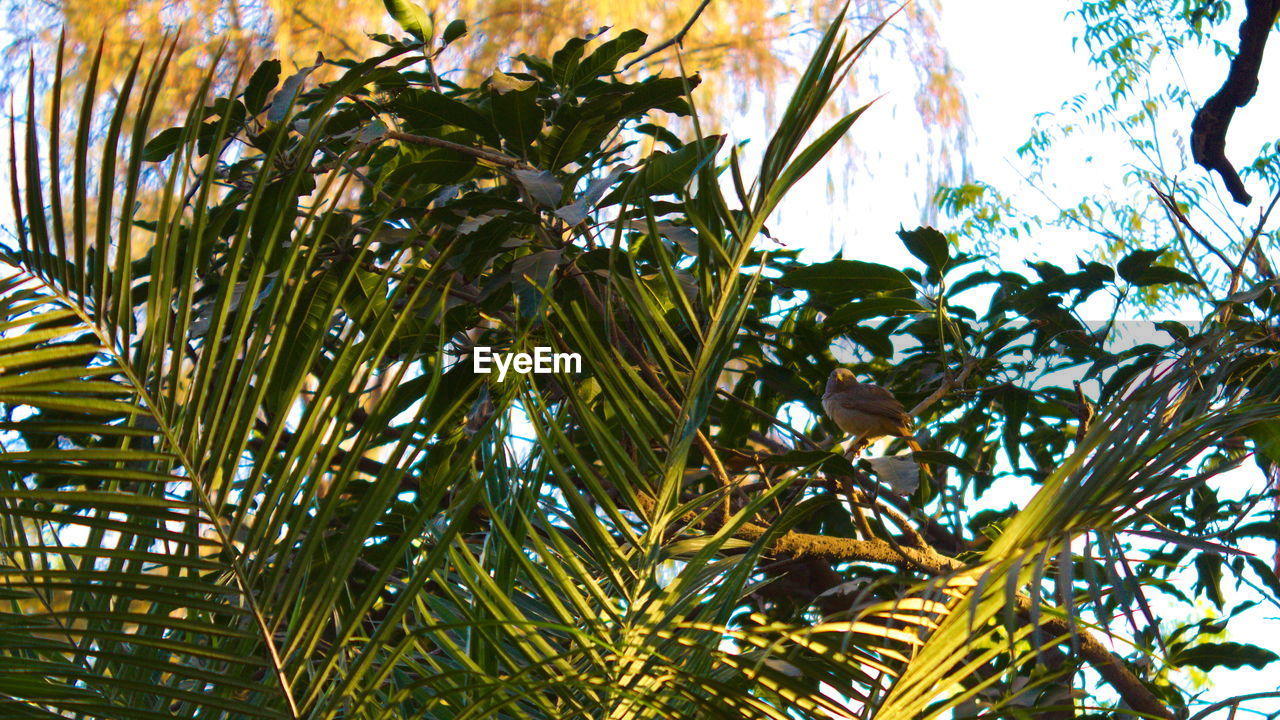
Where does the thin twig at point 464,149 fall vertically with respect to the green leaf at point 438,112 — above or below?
below

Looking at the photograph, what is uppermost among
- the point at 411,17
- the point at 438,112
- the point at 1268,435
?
the point at 411,17

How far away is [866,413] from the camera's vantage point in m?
1.30

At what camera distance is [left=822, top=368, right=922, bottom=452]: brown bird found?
130 centimetres

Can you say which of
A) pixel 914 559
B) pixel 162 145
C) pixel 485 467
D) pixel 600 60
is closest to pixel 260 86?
pixel 162 145

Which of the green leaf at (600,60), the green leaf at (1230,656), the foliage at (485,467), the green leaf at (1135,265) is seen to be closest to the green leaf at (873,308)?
the foliage at (485,467)

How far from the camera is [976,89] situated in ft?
20.2

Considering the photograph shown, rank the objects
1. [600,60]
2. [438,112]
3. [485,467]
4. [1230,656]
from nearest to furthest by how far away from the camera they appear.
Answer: [485,467], [438,112], [600,60], [1230,656]

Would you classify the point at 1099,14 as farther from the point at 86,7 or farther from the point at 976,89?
the point at 86,7

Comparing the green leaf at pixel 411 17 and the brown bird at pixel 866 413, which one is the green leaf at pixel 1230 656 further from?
the green leaf at pixel 411 17

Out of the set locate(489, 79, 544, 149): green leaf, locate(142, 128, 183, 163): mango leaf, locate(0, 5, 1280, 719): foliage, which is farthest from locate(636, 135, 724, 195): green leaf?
locate(142, 128, 183, 163): mango leaf

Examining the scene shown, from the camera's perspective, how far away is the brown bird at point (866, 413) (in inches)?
51.1

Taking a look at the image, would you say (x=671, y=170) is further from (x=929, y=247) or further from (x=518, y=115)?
(x=929, y=247)

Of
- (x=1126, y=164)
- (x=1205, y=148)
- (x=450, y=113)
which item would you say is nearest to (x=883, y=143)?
(x=1126, y=164)

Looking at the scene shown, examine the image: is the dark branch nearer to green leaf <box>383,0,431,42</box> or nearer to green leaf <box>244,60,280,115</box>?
green leaf <box>383,0,431,42</box>
